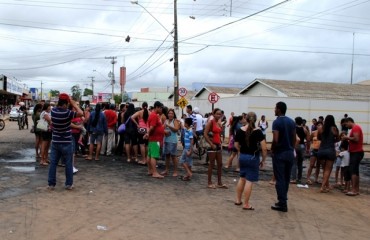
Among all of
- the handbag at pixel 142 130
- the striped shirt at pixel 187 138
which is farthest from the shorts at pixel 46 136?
the striped shirt at pixel 187 138

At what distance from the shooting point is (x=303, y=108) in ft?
87.5

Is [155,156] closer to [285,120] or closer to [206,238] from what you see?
[285,120]

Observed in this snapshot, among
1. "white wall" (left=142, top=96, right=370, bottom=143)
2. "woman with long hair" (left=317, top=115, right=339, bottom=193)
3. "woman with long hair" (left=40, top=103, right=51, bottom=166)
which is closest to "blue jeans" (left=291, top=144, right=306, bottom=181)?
"woman with long hair" (left=317, top=115, right=339, bottom=193)

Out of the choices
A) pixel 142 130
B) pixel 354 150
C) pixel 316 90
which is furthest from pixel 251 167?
pixel 316 90

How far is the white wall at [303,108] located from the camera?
2561cm

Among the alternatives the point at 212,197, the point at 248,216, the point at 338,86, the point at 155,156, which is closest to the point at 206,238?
the point at 248,216

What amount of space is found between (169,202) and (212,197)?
105cm

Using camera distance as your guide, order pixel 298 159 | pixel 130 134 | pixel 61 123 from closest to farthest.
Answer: pixel 61 123 → pixel 298 159 → pixel 130 134

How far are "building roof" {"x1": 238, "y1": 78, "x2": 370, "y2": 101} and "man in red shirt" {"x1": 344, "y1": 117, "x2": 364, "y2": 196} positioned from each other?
2178 cm

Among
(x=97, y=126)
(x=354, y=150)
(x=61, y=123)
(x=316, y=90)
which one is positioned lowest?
(x=354, y=150)

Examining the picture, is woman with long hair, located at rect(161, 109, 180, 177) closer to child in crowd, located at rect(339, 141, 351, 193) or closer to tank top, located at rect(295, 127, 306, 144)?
tank top, located at rect(295, 127, 306, 144)

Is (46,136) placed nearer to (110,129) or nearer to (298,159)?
(110,129)

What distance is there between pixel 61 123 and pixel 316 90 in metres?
30.0

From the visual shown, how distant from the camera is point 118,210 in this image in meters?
7.17
